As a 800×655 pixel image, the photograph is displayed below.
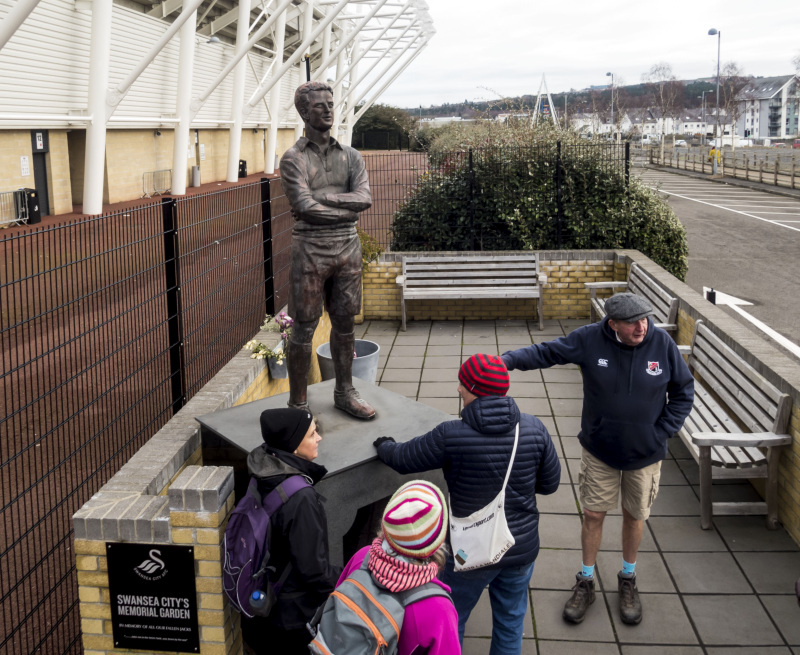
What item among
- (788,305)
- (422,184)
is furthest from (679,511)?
(788,305)

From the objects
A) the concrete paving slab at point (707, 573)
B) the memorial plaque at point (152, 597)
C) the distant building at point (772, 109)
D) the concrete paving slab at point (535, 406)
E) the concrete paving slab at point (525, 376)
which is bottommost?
the concrete paving slab at point (707, 573)

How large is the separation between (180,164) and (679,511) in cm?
2337

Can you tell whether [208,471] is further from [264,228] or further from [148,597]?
[264,228]

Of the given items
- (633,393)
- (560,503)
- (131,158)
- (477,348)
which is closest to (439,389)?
(477,348)

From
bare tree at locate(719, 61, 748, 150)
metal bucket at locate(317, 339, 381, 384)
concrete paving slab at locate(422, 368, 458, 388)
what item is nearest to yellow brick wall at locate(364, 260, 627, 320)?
concrete paving slab at locate(422, 368, 458, 388)

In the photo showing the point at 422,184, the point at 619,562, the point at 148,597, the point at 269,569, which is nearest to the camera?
the point at 269,569

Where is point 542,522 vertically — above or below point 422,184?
below

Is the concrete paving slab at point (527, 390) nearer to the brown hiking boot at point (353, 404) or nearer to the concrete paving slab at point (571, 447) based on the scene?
the concrete paving slab at point (571, 447)

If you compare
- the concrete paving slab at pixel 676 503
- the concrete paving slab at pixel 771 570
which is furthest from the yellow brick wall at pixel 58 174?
the concrete paving slab at pixel 771 570

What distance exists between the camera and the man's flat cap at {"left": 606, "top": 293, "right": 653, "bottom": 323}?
428 centimetres

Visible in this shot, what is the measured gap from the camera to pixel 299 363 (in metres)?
5.21

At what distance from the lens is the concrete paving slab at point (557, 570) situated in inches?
192

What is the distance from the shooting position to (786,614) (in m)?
4.53

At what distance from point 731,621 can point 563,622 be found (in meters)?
0.88
